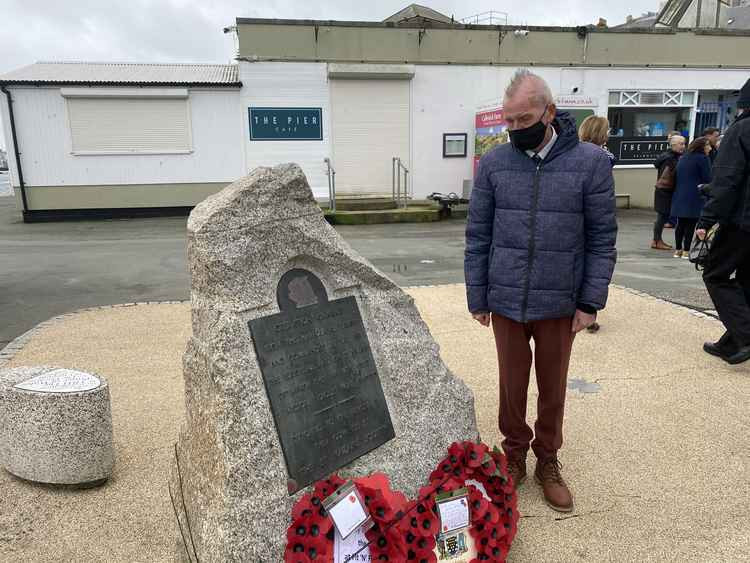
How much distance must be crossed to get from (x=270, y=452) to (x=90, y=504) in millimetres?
1366

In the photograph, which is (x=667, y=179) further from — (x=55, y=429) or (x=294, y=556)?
(x=55, y=429)

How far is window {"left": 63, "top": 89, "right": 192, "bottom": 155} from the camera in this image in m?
14.7

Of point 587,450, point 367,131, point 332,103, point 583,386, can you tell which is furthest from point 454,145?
point 587,450

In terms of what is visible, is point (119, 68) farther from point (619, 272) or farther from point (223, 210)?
point (223, 210)

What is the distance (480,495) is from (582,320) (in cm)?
90

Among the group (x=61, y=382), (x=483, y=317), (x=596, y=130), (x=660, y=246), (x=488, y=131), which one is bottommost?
(x=660, y=246)

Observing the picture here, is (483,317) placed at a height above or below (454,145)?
below

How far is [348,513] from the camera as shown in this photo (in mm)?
2088

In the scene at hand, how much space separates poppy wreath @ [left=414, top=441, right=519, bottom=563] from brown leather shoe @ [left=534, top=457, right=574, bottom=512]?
17.6 inches

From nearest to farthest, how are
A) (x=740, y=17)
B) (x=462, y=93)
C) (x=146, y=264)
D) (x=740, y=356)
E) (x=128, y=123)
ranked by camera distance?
(x=740, y=356), (x=146, y=264), (x=128, y=123), (x=462, y=93), (x=740, y=17)

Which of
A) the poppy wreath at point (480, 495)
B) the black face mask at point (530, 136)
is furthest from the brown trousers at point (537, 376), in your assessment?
the black face mask at point (530, 136)

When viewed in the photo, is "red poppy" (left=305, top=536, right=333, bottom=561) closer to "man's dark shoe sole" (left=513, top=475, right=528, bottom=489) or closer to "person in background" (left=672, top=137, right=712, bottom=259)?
"man's dark shoe sole" (left=513, top=475, right=528, bottom=489)

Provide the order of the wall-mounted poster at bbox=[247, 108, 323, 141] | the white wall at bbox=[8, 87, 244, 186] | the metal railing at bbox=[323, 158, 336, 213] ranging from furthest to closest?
the wall-mounted poster at bbox=[247, 108, 323, 141]
the metal railing at bbox=[323, 158, 336, 213]
the white wall at bbox=[8, 87, 244, 186]

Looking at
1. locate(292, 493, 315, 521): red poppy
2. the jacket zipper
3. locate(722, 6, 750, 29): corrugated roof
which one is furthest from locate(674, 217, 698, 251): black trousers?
locate(722, 6, 750, 29): corrugated roof
